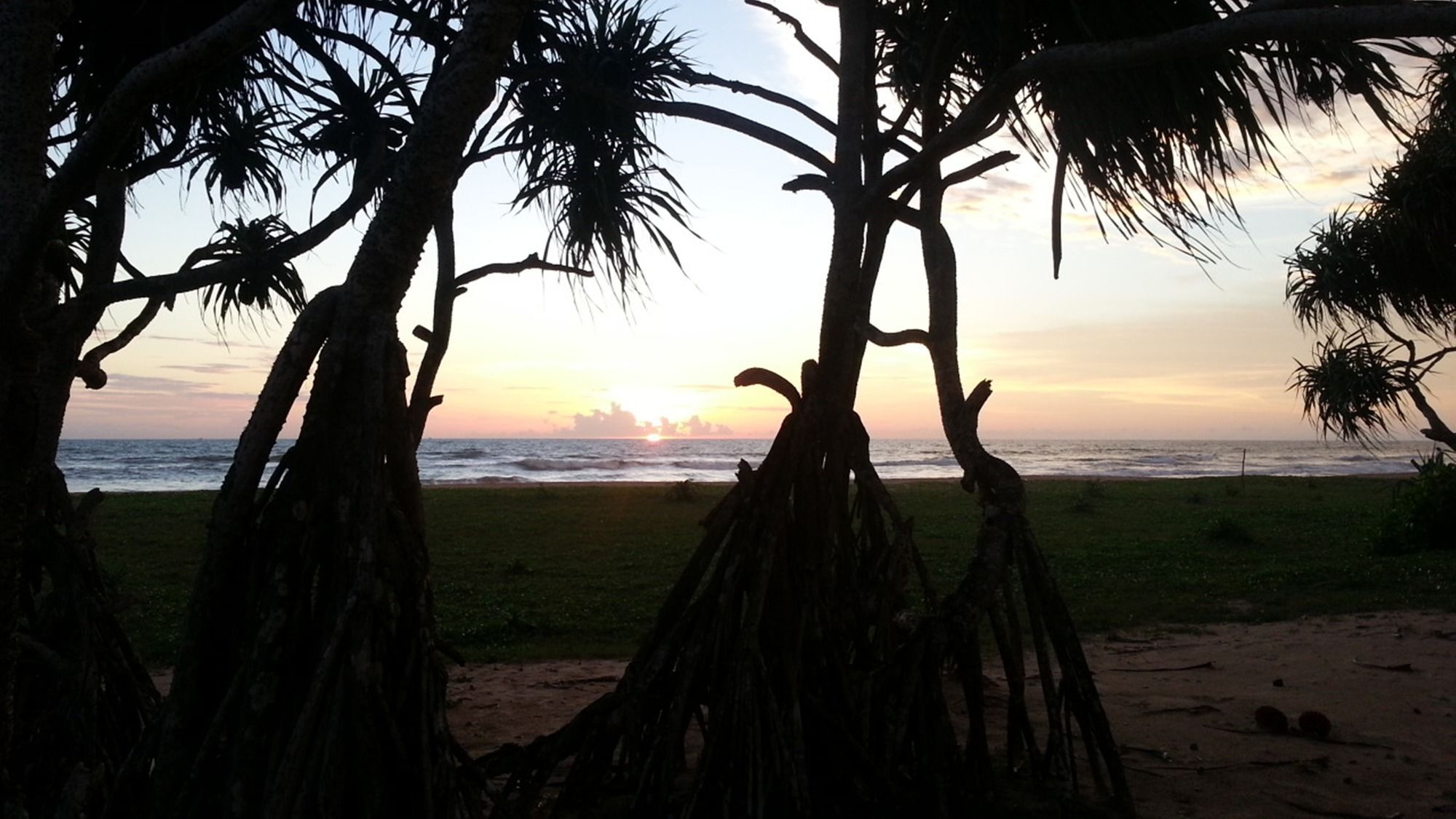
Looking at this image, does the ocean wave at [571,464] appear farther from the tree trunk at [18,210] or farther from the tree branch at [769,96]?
the tree trunk at [18,210]

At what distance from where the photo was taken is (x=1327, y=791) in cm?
420

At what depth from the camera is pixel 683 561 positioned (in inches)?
492

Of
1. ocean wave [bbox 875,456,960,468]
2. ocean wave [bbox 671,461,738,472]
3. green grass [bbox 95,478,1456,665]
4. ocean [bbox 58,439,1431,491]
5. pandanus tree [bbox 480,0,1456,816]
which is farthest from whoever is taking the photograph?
ocean wave [bbox 875,456,960,468]

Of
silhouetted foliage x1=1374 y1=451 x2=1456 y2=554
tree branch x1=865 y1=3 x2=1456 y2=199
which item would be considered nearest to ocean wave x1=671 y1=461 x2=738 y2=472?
silhouetted foliage x1=1374 y1=451 x2=1456 y2=554

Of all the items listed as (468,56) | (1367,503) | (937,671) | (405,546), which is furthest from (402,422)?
(1367,503)

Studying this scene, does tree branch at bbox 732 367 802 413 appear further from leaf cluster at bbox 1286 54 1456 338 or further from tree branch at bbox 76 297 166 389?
leaf cluster at bbox 1286 54 1456 338

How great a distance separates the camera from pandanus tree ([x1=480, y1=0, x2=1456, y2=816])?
3.66 meters

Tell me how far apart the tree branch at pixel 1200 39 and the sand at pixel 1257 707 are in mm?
2878

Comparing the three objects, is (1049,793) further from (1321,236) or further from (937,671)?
(1321,236)

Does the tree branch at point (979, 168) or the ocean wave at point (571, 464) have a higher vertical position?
the tree branch at point (979, 168)

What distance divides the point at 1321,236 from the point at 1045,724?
8.96 m

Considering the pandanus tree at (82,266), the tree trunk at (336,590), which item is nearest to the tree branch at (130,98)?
the pandanus tree at (82,266)

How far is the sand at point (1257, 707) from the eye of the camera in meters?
4.20

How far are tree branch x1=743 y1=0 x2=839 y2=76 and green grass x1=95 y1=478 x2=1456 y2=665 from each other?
3846mm
